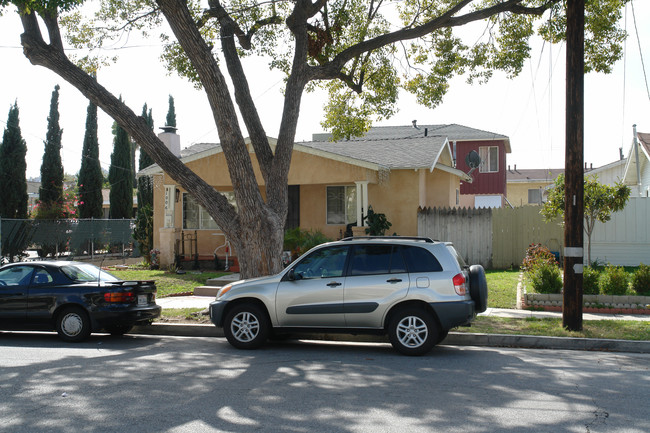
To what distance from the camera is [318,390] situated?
6578 millimetres

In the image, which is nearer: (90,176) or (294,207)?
(294,207)

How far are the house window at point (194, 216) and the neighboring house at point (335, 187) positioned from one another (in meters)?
0.04

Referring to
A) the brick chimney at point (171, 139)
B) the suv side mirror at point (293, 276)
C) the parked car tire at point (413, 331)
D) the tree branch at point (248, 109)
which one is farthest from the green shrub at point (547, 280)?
the brick chimney at point (171, 139)

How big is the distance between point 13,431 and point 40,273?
18.2 feet

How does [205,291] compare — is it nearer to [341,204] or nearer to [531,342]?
[341,204]

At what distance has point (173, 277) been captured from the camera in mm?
18172

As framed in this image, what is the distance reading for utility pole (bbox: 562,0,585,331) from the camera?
9883 millimetres

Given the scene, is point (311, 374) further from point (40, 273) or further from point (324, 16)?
point (324, 16)

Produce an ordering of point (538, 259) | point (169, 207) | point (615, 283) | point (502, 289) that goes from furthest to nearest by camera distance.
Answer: point (169, 207) < point (502, 289) < point (538, 259) < point (615, 283)

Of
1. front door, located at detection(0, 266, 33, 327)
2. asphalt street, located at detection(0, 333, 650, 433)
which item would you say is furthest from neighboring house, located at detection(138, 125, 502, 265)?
asphalt street, located at detection(0, 333, 650, 433)

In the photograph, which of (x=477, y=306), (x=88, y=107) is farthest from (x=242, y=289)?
(x=88, y=107)

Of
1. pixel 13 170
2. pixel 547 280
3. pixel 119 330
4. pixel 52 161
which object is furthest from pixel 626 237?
pixel 52 161

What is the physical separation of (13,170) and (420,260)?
1089 inches

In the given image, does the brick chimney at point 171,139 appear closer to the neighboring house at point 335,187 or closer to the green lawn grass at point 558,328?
the neighboring house at point 335,187
